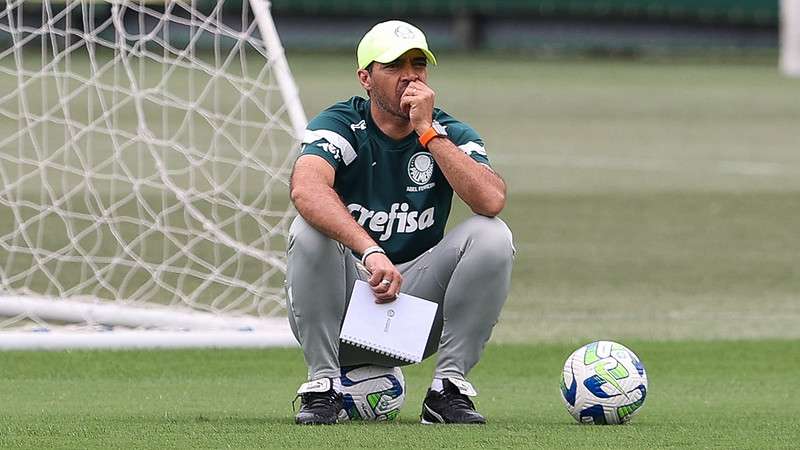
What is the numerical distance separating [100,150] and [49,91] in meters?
4.84

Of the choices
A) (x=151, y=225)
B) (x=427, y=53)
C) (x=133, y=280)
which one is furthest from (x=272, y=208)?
(x=427, y=53)

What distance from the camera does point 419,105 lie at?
20.6ft

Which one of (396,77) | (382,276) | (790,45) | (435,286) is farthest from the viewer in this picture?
(790,45)

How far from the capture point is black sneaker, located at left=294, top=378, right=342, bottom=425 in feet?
20.6

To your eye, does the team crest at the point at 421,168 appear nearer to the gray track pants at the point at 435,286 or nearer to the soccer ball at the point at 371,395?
the gray track pants at the point at 435,286

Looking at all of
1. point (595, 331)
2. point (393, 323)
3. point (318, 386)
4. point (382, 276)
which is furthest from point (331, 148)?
point (595, 331)

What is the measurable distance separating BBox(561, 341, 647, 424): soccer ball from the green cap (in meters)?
1.19

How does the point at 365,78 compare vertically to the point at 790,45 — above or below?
above

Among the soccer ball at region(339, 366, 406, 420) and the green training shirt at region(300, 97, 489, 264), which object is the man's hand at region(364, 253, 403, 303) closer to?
the green training shirt at region(300, 97, 489, 264)

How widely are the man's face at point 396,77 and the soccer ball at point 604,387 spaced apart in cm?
106

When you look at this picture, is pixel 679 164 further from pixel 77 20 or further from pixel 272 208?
pixel 77 20

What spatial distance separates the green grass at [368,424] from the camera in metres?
5.93

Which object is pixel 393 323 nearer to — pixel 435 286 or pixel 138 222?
pixel 435 286

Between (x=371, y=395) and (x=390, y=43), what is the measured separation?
1229 millimetres
